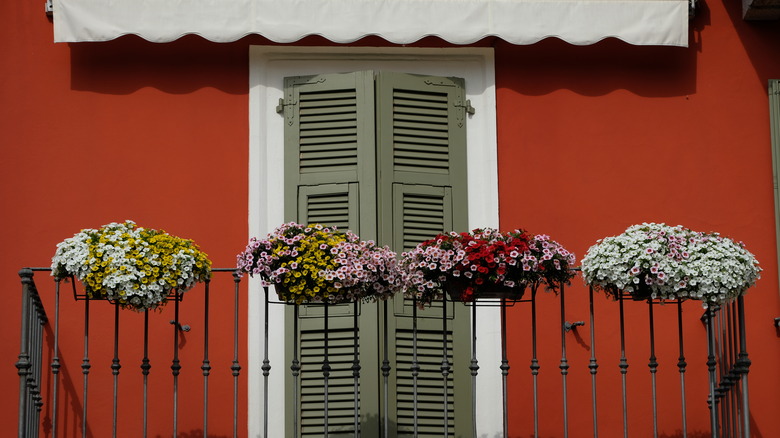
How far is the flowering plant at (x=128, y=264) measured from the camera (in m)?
7.99

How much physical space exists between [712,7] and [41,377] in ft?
15.6

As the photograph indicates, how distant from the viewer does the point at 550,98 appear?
979cm

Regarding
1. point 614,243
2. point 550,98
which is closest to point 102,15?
point 550,98

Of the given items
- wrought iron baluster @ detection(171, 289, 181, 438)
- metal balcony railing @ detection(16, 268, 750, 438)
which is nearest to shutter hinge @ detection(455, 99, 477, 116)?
metal balcony railing @ detection(16, 268, 750, 438)

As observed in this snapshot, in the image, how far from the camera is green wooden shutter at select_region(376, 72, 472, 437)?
9109 millimetres

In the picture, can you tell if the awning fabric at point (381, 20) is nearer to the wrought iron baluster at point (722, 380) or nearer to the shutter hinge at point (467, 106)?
the shutter hinge at point (467, 106)

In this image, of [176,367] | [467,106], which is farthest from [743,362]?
[176,367]

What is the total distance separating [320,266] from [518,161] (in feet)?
6.83

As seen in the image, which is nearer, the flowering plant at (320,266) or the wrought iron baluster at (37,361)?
the flowering plant at (320,266)

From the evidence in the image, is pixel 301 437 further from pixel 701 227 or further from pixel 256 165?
pixel 701 227

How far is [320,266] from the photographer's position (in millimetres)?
8031

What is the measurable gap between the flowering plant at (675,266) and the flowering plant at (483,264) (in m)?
0.27

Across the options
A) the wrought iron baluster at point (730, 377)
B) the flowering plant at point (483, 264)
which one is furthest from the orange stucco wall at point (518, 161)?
the flowering plant at point (483, 264)

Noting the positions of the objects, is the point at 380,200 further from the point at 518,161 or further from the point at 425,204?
the point at 518,161
